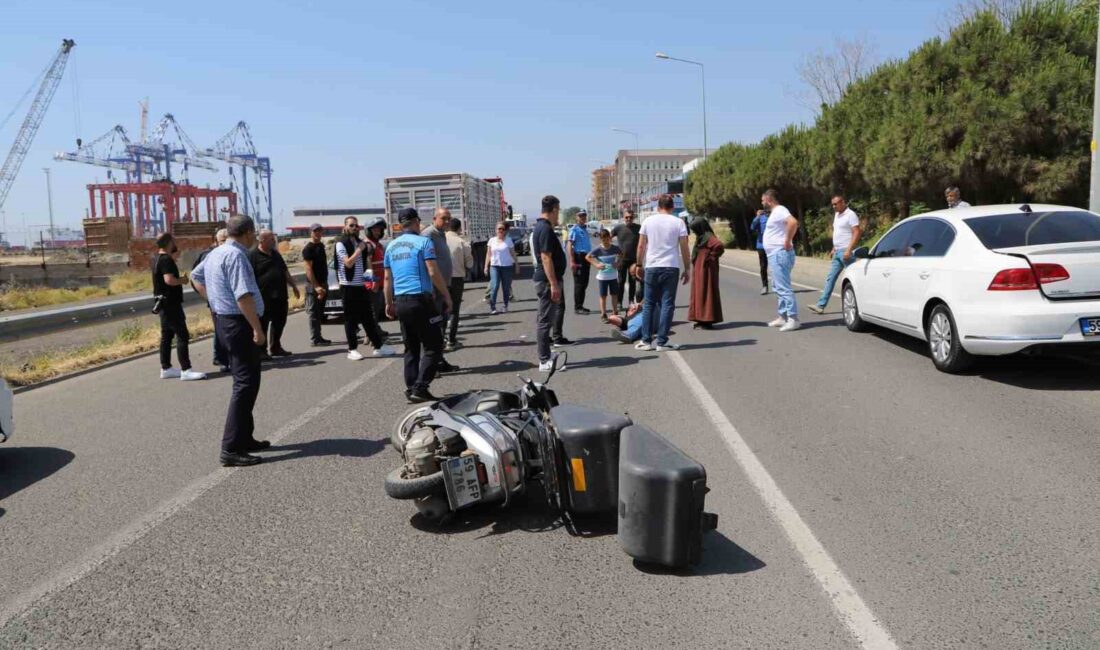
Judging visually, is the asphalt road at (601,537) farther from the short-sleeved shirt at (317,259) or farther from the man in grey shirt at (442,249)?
the short-sleeved shirt at (317,259)

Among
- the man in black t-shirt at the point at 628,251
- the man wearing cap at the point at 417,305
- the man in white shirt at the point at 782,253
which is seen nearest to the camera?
the man wearing cap at the point at 417,305

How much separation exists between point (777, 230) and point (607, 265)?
268 centimetres

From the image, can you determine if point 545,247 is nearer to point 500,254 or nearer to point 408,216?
point 408,216

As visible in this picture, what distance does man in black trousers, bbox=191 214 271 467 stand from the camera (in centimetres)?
607

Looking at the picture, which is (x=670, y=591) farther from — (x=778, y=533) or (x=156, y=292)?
(x=156, y=292)

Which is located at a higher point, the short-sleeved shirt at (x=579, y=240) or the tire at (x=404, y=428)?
the short-sleeved shirt at (x=579, y=240)

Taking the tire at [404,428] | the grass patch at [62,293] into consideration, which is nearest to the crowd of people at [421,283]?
the tire at [404,428]

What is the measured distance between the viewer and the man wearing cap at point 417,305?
311 inches

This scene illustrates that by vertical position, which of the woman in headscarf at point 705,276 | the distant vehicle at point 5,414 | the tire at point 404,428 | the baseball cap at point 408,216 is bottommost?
the distant vehicle at point 5,414

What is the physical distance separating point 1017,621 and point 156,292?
31.1 feet

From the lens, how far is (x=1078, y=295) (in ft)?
23.4

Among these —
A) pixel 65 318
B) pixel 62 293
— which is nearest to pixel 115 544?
pixel 65 318

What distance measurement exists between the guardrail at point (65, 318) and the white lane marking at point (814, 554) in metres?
9.83

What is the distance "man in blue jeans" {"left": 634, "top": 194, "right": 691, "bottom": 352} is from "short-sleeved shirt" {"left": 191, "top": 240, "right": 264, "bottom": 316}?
5057 mm
